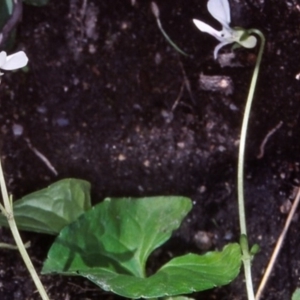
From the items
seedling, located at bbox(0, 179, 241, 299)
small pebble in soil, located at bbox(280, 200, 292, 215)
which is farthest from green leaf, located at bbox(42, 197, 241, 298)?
small pebble in soil, located at bbox(280, 200, 292, 215)

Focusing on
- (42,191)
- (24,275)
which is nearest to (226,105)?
(42,191)

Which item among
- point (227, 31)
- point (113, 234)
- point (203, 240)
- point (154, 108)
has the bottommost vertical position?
point (203, 240)

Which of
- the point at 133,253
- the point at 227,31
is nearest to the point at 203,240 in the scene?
the point at 133,253

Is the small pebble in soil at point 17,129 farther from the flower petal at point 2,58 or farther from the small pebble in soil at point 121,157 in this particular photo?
the flower petal at point 2,58

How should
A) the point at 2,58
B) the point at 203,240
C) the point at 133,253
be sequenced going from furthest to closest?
the point at 203,240 < the point at 133,253 < the point at 2,58

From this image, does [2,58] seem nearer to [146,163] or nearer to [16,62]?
[16,62]

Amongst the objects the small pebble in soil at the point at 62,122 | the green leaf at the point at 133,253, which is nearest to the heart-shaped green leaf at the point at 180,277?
the green leaf at the point at 133,253

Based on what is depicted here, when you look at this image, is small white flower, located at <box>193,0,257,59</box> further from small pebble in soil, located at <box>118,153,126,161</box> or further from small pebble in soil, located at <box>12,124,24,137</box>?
small pebble in soil, located at <box>12,124,24,137</box>

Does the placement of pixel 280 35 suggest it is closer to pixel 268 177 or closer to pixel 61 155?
pixel 268 177
